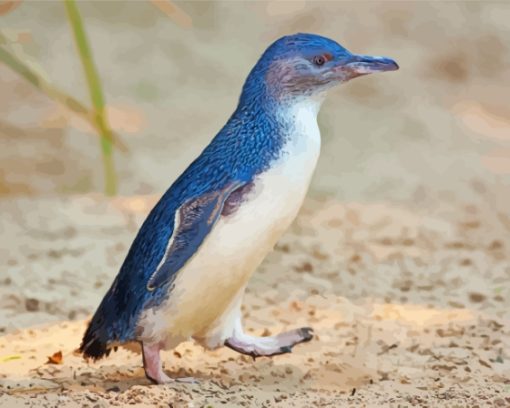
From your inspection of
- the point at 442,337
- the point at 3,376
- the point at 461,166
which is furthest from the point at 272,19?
the point at 3,376

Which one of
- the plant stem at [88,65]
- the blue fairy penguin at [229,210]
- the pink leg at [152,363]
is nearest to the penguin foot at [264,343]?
the blue fairy penguin at [229,210]

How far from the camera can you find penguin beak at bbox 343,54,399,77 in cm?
281

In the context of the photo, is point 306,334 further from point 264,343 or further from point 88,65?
point 88,65

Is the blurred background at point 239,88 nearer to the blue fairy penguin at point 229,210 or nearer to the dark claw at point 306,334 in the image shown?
the dark claw at point 306,334

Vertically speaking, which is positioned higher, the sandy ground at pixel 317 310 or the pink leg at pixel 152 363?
the sandy ground at pixel 317 310

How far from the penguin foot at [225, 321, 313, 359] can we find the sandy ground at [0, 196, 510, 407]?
0.31ft

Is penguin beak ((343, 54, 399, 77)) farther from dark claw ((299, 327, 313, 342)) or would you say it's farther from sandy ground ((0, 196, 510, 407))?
sandy ground ((0, 196, 510, 407))

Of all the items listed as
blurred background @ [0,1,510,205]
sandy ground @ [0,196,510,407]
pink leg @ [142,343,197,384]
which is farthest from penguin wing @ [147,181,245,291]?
blurred background @ [0,1,510,205]

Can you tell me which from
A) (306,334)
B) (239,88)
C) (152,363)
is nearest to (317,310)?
(306,334)

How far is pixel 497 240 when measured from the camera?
4777 mm

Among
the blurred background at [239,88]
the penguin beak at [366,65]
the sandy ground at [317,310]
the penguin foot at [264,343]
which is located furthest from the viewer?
the blurred background at [239,88]

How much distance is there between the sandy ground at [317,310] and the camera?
2.93m

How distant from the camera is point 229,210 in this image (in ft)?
8.82

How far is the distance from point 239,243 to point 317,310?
1.26 m
